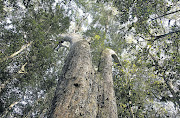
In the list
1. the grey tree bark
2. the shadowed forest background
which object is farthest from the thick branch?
the shadowed forest background

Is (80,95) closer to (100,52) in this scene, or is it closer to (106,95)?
(106,95)

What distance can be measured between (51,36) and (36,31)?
1.46 m

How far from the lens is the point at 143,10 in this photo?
401 centimetres

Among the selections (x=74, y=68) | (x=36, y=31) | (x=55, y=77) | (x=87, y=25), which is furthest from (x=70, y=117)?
(x=87, y=25)

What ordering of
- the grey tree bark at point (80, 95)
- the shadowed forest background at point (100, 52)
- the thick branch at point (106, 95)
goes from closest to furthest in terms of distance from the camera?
the grey tree bark at point (80, 95)
the thick branch at point (106, 95)
the shadowed forest background at point (100, 52)

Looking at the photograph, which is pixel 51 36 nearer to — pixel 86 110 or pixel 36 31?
pixel 36 31

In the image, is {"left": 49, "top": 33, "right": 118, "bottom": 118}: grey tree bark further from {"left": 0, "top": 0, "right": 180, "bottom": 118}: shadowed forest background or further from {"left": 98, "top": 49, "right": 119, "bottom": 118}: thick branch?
{"left": 0, "top": 0, "right": 180, "bottom": 118}: shadowed forest background

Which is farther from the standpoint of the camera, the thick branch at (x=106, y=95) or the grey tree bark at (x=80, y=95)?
the thick branch at (x=106, y=95)

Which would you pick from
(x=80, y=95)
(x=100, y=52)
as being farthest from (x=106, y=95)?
(x=100, y=52)

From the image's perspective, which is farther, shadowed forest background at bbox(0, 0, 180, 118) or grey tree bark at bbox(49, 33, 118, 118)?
shadowed forest background at bbox(0, 0, 180, 118)

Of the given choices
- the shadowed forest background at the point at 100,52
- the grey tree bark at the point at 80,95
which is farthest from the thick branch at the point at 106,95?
the shadowed forest background at the point at 100,52

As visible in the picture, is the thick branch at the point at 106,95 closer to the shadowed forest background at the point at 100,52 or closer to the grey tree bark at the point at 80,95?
the grey tree bark at the point at 80,95

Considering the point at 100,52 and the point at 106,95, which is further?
the point at 100,52

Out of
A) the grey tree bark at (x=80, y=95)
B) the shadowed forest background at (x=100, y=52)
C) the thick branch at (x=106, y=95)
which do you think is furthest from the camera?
the shadowed forest background at (x=100, y=52)
